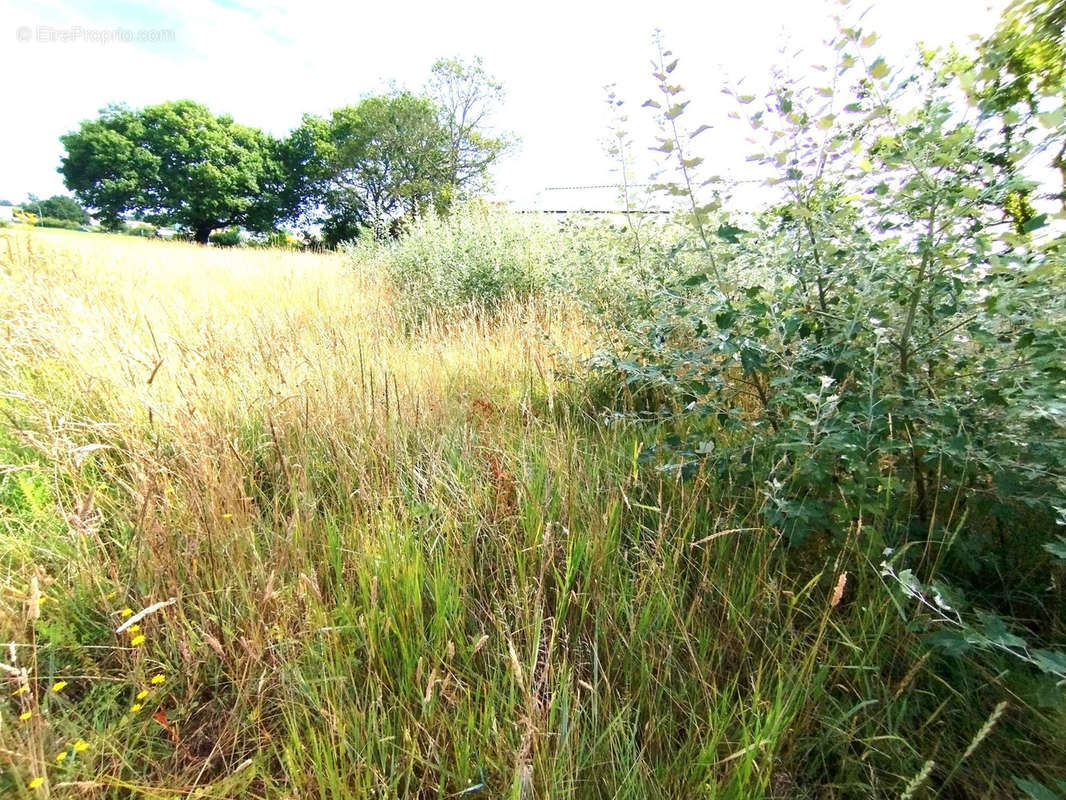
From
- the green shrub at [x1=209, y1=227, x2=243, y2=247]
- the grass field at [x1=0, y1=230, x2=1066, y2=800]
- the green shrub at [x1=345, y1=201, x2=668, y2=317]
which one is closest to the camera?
the grass field at [x1=0, y1=230, x2=1066, y2=800]

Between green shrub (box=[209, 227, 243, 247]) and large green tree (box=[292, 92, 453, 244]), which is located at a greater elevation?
large green tree (box=[292, 92, 453, 244])

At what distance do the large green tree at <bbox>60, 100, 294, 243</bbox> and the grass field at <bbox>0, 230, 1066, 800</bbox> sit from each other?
43.4m

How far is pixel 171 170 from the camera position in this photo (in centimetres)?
3694

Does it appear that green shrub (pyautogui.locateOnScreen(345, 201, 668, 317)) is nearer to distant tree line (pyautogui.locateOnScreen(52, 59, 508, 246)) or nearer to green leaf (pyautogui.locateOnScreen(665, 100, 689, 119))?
green leaf (pyautogui.locateOnScreen(665, 100, 689, 119))

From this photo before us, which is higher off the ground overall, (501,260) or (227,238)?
(227,238)

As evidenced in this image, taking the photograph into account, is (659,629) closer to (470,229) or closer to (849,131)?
(849,131)

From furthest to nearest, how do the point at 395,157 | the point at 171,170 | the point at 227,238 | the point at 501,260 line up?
the point at 171,170 < the point at 227,238 < the point at 395,157 < the point at 501,260

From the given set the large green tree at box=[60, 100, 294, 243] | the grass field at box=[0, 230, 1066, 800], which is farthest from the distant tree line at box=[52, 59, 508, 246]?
the grass field at box=[0, 230, 1066, 800]

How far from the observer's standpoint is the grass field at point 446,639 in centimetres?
99

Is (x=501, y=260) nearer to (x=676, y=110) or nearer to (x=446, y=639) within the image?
(x=676, y=110)

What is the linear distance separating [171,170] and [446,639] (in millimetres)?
48423

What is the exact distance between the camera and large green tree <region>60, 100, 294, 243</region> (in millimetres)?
36188

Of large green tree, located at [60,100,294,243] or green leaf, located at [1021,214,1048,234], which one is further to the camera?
large green tree, located at [60,100,294,243]

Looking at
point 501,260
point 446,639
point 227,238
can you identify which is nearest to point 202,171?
point 227,238
